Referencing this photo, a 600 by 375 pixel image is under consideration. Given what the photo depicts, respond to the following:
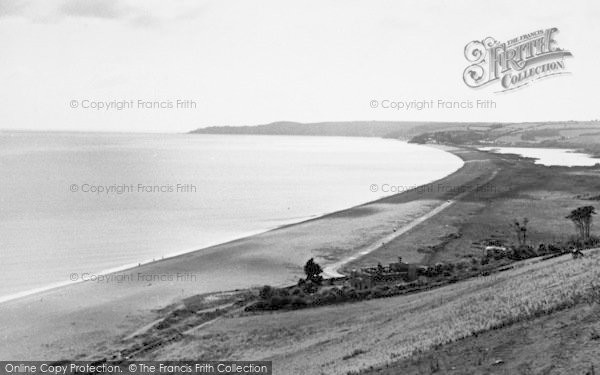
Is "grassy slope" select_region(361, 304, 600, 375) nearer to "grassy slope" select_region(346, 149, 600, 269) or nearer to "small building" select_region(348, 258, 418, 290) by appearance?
"small building" select_region(348, 258, 418, 290)

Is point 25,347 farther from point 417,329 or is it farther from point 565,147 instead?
point 565,147

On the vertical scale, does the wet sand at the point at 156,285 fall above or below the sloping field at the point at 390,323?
below

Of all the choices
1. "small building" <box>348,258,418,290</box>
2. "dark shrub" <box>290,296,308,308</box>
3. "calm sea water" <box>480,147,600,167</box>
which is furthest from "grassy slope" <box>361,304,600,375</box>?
"calm sea water" <box>480,147,600,167</box>

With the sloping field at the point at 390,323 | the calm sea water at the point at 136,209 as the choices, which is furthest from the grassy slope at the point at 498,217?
the calm sea water at the point at 136,209

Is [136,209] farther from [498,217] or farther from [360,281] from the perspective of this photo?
[360,281]

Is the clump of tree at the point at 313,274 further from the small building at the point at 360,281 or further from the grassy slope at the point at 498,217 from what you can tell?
the grassy slope at the point at 498,217

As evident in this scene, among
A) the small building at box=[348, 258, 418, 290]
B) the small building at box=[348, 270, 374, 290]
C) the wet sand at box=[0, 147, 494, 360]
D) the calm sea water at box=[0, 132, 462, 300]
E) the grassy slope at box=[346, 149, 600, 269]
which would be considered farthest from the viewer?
the calm sea water at box=[0, 132, 462, 300]
